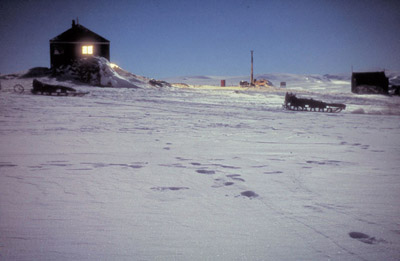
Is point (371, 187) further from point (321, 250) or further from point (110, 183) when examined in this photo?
point (110, 183)

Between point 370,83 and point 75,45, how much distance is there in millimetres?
34102

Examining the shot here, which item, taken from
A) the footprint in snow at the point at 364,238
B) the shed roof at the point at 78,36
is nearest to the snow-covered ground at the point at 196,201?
the footprint in snow at the point at 364,238

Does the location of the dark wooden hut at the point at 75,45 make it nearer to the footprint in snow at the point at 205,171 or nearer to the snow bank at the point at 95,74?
the snow bank at the point at 95,74

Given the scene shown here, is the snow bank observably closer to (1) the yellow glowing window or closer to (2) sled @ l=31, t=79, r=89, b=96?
(2) sled @ l=31, t=79, r=89, b=96

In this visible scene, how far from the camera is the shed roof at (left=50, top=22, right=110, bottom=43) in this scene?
31867 mm

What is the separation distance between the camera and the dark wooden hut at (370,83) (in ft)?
104

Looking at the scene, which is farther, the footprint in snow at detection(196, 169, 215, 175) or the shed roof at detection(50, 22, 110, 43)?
the shed roof at detection(50, 22, 110, 43)

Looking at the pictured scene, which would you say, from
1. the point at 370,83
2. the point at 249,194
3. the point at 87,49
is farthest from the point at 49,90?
the point at 370,83

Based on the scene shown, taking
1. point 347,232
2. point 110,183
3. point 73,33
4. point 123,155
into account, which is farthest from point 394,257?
point 73,33

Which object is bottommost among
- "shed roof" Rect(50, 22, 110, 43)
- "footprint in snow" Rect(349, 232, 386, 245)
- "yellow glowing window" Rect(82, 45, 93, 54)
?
"footprint in snow" Rect(349, 232, 386, 245)

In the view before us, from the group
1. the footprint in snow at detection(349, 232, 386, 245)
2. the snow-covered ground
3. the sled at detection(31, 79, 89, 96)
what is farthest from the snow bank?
the footprint in snow at detection(349, 232, 386, 245)

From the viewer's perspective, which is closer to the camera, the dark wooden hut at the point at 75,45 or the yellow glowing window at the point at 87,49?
the dark wooden hut at the point at 75,45

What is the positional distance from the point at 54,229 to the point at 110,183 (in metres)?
1.01

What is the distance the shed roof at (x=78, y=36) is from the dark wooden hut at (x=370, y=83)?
2923 centimetres
